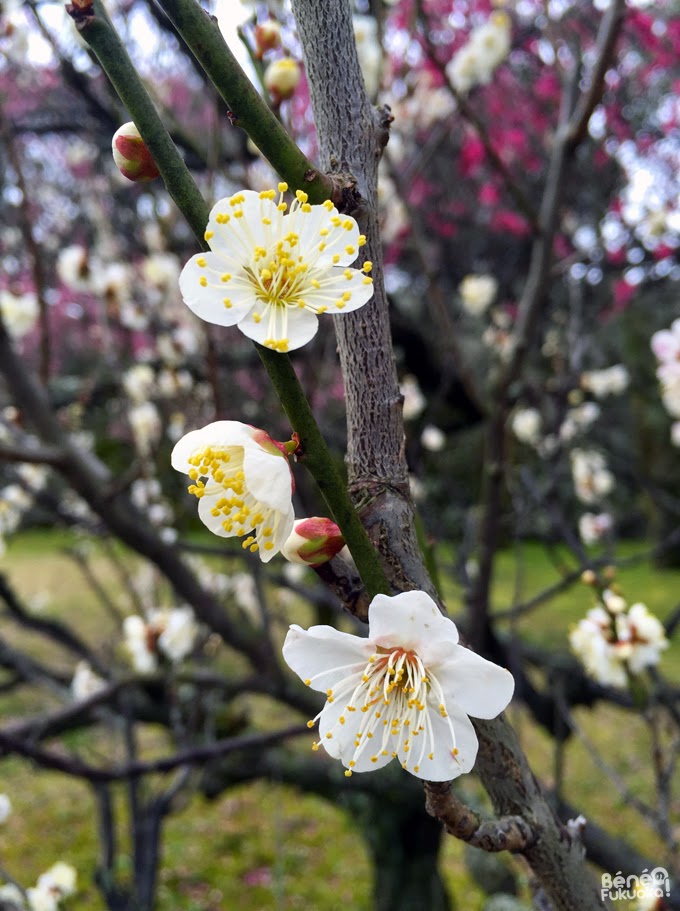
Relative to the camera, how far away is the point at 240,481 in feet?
1.89

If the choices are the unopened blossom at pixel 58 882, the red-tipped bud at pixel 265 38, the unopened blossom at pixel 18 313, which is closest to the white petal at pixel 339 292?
the red-tipped bud at pixel 265 38

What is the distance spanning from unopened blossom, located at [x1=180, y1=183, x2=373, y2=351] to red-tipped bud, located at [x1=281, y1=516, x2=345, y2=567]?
0.42ft

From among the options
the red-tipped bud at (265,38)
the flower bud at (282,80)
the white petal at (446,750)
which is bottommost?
the white petal at (446,750)

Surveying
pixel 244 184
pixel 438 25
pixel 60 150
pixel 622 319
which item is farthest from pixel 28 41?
pixel 622 319

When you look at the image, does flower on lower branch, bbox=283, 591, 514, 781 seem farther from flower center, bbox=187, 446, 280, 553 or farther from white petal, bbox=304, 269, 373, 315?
white petal, bbox=304, 269, 373, 315

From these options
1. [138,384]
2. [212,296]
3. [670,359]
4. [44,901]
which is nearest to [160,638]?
[44,901]

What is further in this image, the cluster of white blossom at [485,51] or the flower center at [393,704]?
the cluster of white blossom at [485,51]

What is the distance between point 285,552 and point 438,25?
17.2ft

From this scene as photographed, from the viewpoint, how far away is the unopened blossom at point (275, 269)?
1.56ft

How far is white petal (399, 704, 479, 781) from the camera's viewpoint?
485 mm

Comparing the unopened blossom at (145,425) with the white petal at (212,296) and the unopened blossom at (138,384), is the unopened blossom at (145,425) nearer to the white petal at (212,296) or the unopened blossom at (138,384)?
the unopened blossom at (138,384)

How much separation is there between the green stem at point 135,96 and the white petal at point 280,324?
0.08 meters

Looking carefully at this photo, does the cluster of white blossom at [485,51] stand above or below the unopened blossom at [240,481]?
above

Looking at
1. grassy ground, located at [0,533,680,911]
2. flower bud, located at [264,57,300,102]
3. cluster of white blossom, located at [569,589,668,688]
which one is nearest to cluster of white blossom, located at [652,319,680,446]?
cluster of white blossom, located at [569,589,668,688]
